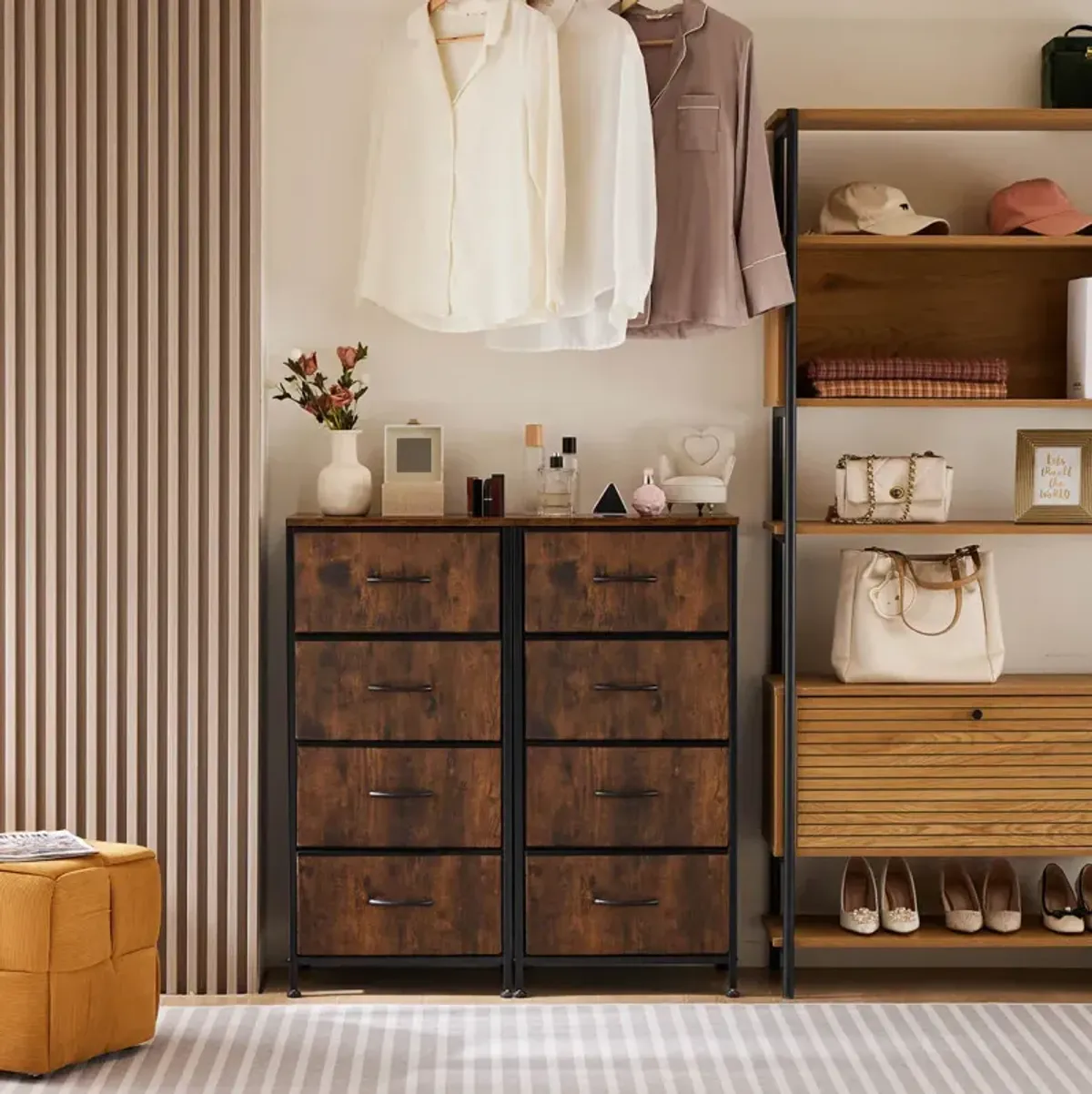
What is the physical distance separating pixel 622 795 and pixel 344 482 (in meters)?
0.96

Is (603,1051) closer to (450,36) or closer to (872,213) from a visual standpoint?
(872,213)

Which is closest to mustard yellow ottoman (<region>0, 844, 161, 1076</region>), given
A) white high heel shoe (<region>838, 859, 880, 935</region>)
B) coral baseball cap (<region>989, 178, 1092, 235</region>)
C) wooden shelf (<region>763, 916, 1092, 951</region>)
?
wooden shelf (<region>763, 916, 1092, 951</region>)

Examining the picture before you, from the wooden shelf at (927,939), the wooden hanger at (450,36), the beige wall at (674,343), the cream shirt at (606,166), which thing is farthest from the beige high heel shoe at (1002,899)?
the wooden hanger at (450,36)

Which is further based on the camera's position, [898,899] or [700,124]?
[898,899]

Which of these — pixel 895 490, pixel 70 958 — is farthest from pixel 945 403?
pixel 70 958

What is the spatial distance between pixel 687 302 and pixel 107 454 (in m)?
1.37

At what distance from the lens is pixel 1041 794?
3223 millimetres

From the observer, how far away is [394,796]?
319 cm

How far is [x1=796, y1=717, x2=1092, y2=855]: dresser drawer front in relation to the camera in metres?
3.22

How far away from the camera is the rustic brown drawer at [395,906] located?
10.5 ft

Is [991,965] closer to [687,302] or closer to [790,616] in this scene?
[790,616]

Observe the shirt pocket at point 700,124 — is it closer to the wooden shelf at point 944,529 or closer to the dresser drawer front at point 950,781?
the wooden shelf at point 944,529

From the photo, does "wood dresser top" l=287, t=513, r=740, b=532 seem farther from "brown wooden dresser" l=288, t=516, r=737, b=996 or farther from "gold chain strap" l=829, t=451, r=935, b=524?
"gold chain strap" l=829, t=451, r=935, b=524

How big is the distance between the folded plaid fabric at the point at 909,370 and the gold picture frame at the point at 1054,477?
0.55 ft
